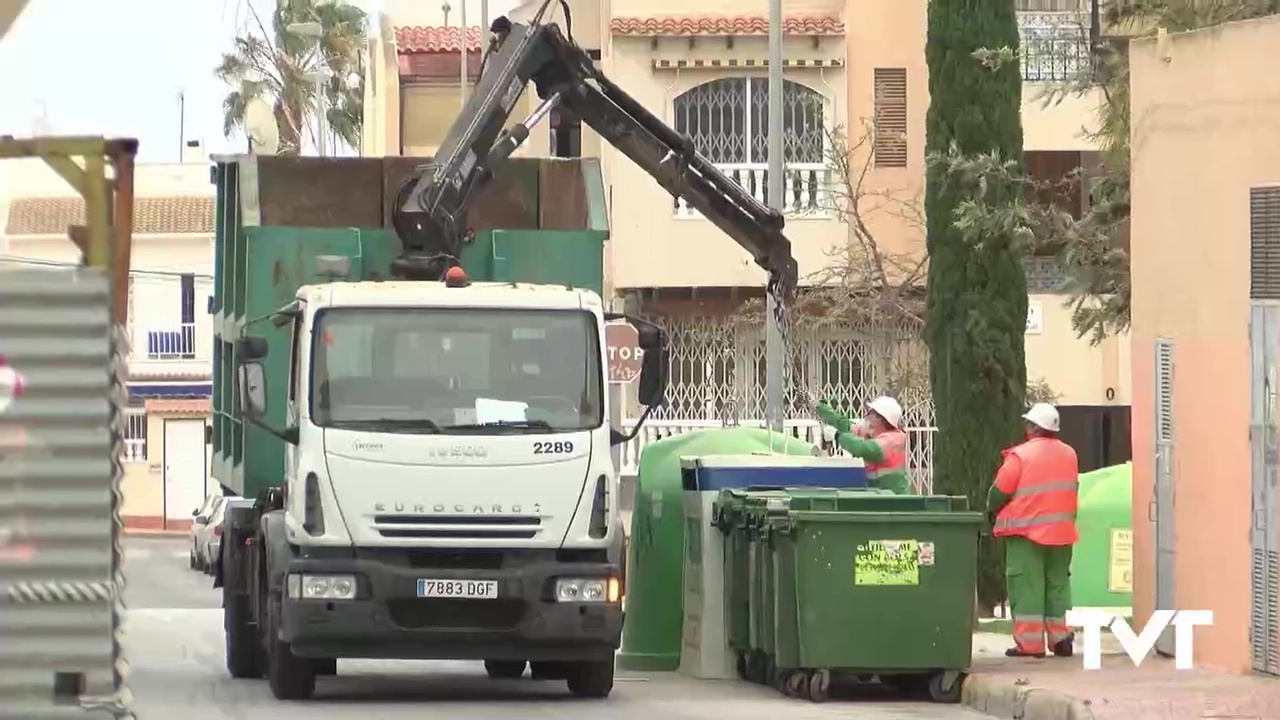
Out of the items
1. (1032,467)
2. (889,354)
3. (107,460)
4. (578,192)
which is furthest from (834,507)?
(889,354)

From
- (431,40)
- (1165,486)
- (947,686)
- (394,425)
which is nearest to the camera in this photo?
(394,425)

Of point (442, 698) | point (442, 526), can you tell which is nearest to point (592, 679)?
point (442, 698)

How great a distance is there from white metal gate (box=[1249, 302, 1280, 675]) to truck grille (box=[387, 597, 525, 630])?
4.49 meters

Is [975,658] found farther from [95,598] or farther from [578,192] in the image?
[95,598]

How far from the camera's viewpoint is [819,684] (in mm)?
15680

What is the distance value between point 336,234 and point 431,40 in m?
A: 36.9

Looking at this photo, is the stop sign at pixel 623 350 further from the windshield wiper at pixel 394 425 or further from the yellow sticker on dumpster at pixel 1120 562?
the windshield wiper at pixel 394 425

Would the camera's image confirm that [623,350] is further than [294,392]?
Yes

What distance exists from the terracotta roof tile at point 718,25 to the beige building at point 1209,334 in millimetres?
18565

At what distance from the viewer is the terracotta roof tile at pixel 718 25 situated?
Answer: 3572 cm

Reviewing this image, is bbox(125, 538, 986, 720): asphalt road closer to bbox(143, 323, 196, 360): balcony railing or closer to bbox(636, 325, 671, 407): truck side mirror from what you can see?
bbox(636, 325, 671, 407): truck side mirror

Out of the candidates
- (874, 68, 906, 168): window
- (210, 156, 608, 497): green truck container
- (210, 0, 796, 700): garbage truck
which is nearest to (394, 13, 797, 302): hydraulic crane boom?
(210, 156, 608, 497): green truck container

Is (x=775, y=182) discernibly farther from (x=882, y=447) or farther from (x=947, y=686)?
(x=947, y=686)

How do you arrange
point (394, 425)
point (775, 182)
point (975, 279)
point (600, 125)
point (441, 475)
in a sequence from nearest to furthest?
1. point (441, 475)
2. point (394, 425)
3. point (600, 125)
4. point (975, 279)
5. point (775, 182)
